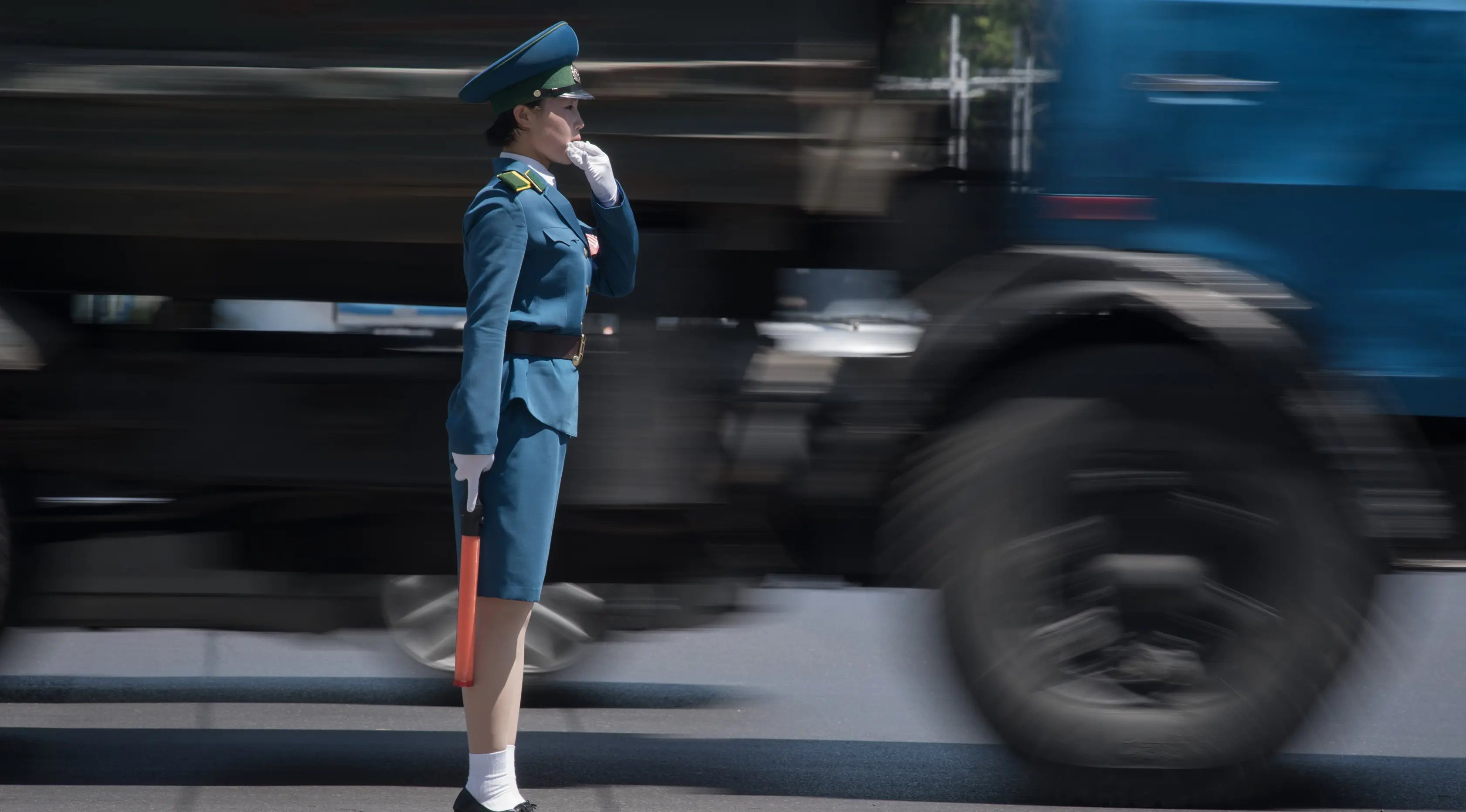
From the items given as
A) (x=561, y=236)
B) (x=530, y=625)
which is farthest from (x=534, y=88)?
(x=530, y=625)

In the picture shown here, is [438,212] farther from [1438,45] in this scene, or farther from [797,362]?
[1438,45]

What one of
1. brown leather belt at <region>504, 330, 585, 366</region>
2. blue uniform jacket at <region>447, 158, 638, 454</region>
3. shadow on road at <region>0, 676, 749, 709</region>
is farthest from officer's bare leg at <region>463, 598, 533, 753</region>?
shadow on road at <region>0, 676, 749, 709</region>

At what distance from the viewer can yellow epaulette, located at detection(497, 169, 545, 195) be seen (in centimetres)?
360

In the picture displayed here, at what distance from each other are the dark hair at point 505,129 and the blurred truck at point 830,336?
55 cm

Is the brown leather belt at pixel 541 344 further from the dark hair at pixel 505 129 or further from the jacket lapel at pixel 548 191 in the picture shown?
the dark hair at pixel 505 129

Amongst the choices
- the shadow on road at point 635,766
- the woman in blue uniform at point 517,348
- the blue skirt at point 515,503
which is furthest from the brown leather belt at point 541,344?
the shadow on road at point 635,766

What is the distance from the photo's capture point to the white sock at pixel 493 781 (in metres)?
3.75

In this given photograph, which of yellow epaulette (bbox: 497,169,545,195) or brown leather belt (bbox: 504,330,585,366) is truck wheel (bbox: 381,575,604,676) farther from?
yellow epaulette (bbox: 497,169,545,195)

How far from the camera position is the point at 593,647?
19.8 ft

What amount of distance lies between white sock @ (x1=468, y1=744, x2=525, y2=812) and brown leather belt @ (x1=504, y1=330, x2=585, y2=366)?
878 millimetres

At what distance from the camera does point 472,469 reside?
3533mm

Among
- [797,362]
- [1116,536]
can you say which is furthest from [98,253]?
[1116,536]

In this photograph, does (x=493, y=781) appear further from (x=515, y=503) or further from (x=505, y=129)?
(x=505, y=129)

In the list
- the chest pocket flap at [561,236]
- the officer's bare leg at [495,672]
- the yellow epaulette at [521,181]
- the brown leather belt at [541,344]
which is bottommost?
the officer's bare leg at [495,672]
